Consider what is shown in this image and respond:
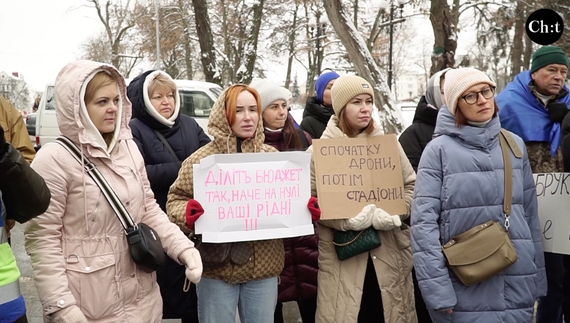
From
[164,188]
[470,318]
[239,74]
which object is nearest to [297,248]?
[164,188]

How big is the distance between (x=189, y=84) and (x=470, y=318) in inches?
486

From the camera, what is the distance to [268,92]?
398 cm

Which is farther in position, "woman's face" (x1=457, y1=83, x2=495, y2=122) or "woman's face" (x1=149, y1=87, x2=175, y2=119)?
"woman's face" (x1=149, y1=87, x2=175, y2=119)

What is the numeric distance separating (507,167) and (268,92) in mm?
1870

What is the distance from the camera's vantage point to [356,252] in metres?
3.11

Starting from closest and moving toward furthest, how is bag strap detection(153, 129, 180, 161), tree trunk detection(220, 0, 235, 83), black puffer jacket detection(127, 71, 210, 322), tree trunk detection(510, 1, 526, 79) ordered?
black puffer jacket detection(127, 71, 210, 322)
bag strap detection(153, 129, 180, 161)
tree trunk detection(510, 1, 526, 79)
tree trunk detection(220, 0, 235, 83)

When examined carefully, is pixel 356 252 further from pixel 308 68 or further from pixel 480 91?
pixel 308 68

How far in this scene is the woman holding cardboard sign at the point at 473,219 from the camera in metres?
2.63

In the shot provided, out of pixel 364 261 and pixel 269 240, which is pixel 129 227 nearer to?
pixel 269 240

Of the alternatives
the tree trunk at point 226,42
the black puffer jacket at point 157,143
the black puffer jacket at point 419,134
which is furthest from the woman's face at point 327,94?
the tree trunk at point 226,42

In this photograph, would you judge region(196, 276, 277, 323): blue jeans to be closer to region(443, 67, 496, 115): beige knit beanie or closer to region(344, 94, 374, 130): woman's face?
region(344, 94, 374, 130): woman's face

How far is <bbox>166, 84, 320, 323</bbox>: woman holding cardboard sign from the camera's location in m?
2.89

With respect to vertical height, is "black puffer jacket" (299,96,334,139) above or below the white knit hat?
below

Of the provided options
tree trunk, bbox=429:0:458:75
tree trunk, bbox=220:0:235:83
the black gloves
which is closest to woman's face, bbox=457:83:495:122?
the black gloves
